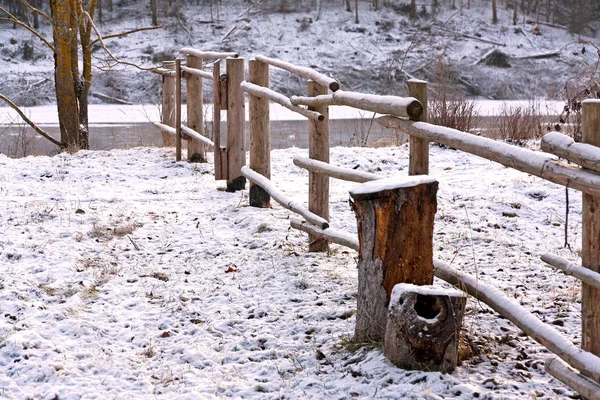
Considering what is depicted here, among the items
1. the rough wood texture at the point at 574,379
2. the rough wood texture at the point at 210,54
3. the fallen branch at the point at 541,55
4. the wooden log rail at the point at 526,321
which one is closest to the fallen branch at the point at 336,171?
the wooden log rail at the point at 526,321

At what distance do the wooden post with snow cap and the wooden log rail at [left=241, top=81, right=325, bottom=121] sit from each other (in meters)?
1.80

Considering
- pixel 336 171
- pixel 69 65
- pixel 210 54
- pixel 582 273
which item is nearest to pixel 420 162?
pixel 336 171

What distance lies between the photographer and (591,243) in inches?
134

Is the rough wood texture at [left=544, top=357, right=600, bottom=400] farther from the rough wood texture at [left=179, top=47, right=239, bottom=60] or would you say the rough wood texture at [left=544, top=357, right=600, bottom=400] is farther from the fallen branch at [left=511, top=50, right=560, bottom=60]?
the fallen branch at [left=511, top=50, right=560, bottom=60]

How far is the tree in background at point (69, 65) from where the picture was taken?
11.6 meters

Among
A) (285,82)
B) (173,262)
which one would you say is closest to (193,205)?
(173,262)

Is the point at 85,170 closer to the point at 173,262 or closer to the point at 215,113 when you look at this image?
the point at 215,113

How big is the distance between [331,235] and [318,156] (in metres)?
0.70

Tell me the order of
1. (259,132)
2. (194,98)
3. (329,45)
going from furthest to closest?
1. (329,45)
2. (194,98)
3. (259,132)

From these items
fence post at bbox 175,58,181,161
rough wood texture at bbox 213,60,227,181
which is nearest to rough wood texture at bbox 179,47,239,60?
rough wood texture at bbox 213,60,227,181

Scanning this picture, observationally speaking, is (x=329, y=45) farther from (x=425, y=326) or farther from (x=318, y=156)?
(x=425, y=326)

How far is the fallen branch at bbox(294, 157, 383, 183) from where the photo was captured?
5219 millimetres

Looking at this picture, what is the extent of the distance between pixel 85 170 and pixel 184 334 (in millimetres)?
5496

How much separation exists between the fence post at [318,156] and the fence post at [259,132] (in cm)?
153
